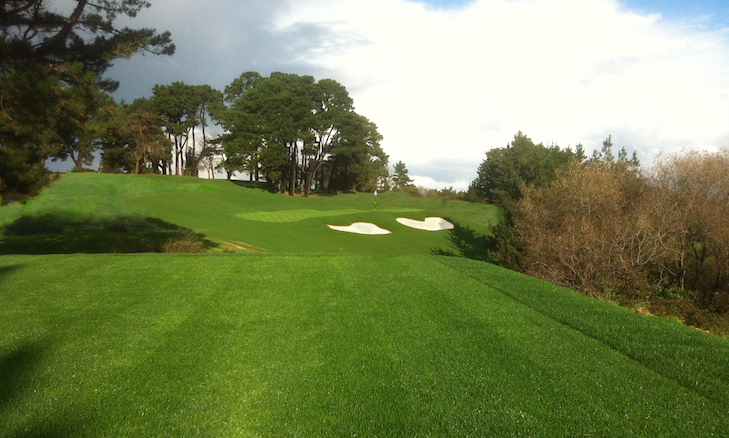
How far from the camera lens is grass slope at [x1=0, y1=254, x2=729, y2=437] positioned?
4023 mm

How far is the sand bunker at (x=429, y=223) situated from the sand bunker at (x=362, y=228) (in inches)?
154

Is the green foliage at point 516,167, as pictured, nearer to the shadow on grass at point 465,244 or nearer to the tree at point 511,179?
the tree at point 511,179

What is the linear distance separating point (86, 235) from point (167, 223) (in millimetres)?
4659

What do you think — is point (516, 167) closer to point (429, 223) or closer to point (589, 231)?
point (429, 223)

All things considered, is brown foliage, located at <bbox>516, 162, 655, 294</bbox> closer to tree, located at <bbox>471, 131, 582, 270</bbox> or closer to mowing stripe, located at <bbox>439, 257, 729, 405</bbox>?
tree, located at <bbox>471, 131, 582, 270</bbox>

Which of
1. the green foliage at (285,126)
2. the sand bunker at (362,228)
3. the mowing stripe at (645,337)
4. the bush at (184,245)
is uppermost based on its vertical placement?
the green foliage at (285,126)

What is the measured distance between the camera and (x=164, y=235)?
721 inches

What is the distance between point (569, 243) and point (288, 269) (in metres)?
14.5

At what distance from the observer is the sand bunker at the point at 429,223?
112 feet

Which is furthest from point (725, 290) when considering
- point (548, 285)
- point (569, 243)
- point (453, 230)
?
point (453, 230)

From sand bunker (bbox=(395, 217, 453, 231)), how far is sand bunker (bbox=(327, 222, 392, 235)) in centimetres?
392

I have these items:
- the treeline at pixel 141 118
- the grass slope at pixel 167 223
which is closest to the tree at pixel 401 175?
the treeline at pixel 141 118

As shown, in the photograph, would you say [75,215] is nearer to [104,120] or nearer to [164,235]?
[164,235]

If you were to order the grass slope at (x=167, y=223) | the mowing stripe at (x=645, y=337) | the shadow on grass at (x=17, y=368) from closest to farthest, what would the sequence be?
the shadow on grass at (x=17, y=368) → the mowing stripe at (x=645, y=337) → the grass slope at (x=167, y=223)
